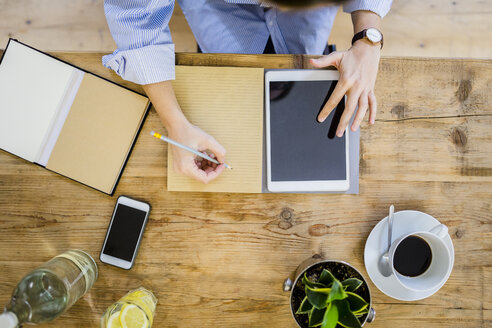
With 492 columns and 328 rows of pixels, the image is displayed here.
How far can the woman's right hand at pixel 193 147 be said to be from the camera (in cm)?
79

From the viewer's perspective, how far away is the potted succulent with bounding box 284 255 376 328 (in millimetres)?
606

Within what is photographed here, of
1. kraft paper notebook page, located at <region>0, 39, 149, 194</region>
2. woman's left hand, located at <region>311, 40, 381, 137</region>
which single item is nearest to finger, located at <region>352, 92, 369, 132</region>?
woman's left hand, located at <region>311, 40, 381, 137</region>

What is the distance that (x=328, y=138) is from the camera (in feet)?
2.66

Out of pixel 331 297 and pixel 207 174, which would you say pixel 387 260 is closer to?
pixel 331 297

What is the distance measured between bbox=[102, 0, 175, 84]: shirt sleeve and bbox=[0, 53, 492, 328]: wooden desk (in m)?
0.08

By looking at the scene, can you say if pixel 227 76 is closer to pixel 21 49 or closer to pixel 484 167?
pixel 21 49

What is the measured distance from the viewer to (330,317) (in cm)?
60

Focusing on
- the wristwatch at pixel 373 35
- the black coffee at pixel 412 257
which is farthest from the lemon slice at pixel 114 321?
the wristwatch at pixel 373 35

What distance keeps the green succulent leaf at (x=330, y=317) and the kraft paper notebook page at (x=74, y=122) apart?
0.54 m

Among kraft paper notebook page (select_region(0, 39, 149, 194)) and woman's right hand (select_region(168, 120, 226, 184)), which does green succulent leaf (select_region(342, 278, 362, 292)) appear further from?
kraft paper notebook page (select_region(0, 39, 149, 194))

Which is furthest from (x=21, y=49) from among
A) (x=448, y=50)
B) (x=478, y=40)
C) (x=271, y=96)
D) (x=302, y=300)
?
(x=478, y=40)

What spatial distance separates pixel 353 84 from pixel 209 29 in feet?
1.44

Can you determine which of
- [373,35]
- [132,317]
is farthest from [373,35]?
[132,317]

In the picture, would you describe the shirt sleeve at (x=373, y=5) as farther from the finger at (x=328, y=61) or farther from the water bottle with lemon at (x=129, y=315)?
the water bottle with lemon at (x=129, y=315)
